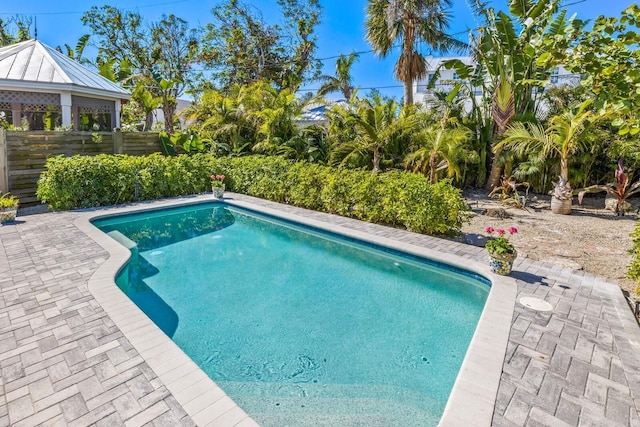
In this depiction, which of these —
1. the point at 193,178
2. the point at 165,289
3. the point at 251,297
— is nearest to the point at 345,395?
the point at 251,297

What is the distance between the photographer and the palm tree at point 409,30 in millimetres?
16125

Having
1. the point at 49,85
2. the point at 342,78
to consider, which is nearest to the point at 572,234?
the point at 49,85

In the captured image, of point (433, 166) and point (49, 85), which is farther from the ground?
point (49, 85)

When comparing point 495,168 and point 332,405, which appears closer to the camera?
point 332,405

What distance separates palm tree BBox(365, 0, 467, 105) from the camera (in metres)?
16.1

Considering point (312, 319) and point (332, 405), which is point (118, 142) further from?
point (332, 405)

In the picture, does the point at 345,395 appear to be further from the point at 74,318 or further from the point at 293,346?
the point at 74,318

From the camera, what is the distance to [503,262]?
20.2 ft

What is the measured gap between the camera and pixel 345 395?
391 centimetres

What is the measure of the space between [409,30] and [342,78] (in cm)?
1251

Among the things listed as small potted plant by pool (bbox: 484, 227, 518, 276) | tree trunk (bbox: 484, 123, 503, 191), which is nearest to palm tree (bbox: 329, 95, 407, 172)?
tree trunk (bbox: 484, 123, 503, 191)

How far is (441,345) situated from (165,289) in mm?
4639

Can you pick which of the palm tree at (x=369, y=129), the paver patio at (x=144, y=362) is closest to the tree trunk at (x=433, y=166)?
the palm tree at (x=369, y=129)

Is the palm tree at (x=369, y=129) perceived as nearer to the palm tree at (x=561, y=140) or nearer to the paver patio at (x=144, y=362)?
the palm tree at (x=561, y=140)
